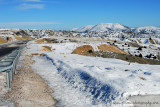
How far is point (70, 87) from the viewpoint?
8078mm

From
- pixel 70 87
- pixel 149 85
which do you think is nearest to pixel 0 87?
pixel 70 87

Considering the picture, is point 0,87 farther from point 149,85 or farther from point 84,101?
point 149,85

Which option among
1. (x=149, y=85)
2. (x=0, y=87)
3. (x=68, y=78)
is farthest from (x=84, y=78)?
(x=0, y=87)

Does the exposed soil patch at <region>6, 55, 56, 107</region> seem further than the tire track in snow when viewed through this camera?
No

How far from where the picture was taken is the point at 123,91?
6.47 metres

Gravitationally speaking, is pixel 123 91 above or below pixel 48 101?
above

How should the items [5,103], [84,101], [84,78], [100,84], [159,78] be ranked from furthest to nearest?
1. [84,78]
2. [159,78]
3. [100,84]
4. [84,101]
5. [5,103]

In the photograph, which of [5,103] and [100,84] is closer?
[5,103]

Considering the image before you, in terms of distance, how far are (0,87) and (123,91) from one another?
16.9 feet

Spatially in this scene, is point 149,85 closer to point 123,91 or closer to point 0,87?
point 123,91

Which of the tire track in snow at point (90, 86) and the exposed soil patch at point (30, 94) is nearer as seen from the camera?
the exposed soil patch at point (30, 94)

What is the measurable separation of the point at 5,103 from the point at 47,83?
10.4ft

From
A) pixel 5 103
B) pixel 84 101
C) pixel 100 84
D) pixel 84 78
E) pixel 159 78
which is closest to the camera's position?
pixel 5 103

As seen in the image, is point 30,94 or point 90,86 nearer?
point 30,94
